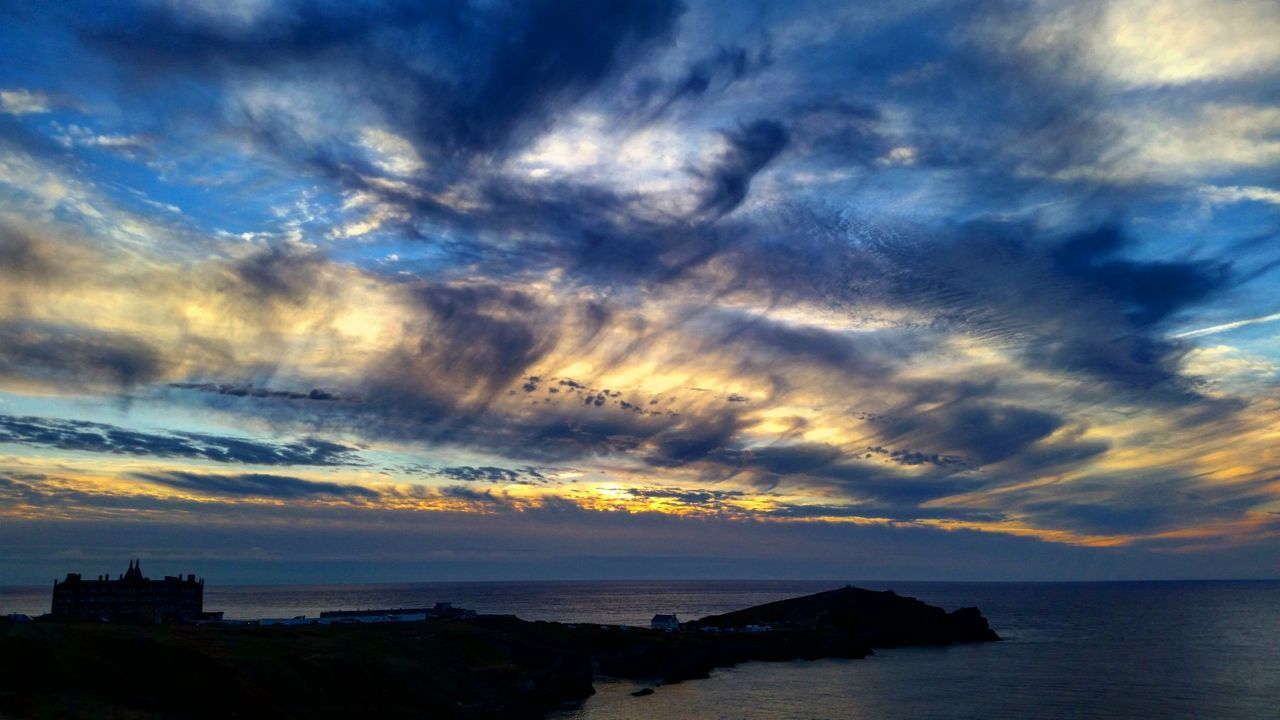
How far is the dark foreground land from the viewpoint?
6159cm

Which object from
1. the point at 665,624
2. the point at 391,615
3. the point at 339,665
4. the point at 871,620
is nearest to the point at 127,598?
the point at 391,615

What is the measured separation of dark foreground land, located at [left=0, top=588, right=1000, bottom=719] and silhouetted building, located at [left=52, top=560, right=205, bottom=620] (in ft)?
151

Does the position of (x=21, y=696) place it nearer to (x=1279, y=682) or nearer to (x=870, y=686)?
(x=870, y=686)

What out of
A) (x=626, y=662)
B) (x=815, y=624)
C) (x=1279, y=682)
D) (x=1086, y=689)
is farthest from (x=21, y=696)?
(x=815, y=624)

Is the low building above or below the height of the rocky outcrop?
above

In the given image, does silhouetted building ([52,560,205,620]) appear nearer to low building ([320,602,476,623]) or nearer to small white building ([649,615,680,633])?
low building ([320,602,476,623])

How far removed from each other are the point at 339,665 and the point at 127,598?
3234 inches

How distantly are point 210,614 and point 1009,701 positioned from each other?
124814 mm

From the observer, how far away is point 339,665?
81.4 meters

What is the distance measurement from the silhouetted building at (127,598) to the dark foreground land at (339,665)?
46.1 metres

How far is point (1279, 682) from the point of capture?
108 meters

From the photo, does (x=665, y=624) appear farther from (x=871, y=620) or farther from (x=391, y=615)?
(x=391, y=615)

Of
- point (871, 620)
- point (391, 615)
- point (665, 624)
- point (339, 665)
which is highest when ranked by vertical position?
point (391, 615)

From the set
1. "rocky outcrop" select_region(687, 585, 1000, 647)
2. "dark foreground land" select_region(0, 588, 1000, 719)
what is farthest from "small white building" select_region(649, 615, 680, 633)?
"dark foreground land" select_region(0, 588, 1000, 719)
